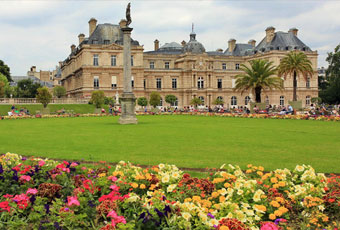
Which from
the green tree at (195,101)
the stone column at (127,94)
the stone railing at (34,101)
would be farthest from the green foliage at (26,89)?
the stone column at (127,94)

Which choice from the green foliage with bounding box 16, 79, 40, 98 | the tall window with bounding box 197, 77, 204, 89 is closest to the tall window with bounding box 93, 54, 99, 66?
the tall window with bounding box 197, 77, 204, 89

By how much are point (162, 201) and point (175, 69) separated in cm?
7265

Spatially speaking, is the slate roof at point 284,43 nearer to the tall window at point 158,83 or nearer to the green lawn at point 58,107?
the tall window at point 158,83

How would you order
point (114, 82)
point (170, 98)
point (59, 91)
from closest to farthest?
point (114, 82), point (170, 98), point (59, 91)

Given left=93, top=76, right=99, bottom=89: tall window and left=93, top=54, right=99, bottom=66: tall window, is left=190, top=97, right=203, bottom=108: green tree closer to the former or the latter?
left=93, top=76, right=99, bottom=89: tall window

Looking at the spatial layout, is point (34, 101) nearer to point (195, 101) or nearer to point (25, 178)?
point (195, 101)

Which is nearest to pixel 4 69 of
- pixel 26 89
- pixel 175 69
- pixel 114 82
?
pixel 26 89

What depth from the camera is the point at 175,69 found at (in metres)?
77.4

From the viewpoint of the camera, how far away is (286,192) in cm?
682

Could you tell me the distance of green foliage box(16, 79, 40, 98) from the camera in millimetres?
88688

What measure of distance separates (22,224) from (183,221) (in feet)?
7.38

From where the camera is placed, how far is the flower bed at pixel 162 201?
4.98 metres

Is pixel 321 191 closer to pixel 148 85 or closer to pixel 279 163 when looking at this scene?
pixel 279 163

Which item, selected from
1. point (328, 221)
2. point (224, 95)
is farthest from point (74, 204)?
point (224, 95)
